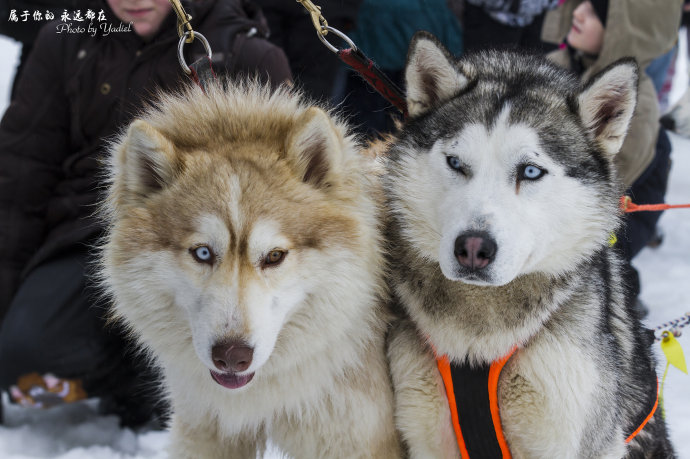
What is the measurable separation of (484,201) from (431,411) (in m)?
0.71

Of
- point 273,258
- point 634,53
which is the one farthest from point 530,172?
point 634,53

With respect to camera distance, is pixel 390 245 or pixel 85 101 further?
→ pixel 85 101

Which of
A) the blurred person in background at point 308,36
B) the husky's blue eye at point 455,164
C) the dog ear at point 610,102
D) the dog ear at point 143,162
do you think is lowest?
the dog ear at point 143,162

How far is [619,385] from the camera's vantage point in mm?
2211

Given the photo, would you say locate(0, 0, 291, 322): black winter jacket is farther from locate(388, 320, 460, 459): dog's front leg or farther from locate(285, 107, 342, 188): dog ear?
locate(388, 320, 460, 459): dog's front leg

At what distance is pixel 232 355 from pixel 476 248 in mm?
734

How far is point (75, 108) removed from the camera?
338cm

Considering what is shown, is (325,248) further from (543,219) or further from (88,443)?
(88,443)

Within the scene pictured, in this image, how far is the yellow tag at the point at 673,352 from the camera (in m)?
2.53

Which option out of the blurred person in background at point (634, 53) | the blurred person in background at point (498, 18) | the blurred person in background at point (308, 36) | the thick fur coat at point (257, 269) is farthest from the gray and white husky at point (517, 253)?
the blurred person in background at point (498, 18)

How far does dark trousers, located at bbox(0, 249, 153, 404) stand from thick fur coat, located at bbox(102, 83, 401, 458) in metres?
1.19

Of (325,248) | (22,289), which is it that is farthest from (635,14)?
(22,289)

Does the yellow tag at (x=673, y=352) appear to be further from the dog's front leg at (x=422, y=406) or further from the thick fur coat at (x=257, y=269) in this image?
the thick fur coat at (x=257, y=269)

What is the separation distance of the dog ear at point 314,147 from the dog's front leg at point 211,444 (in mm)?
928
